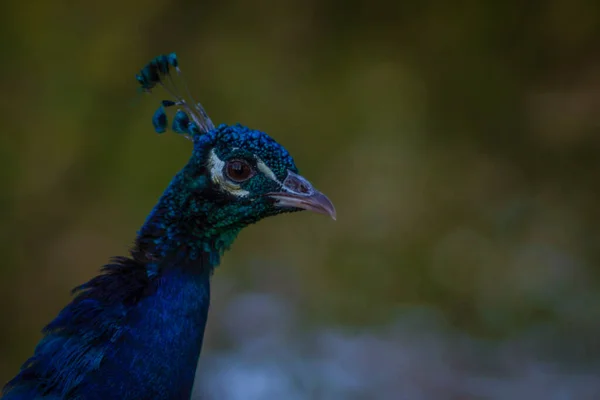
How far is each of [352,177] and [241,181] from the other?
204cm

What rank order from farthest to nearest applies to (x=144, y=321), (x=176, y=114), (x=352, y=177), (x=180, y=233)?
(x=352, y=177), (x=176, y=114), (x=180, y=233), (x=144, y=321)

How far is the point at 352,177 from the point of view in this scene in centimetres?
337

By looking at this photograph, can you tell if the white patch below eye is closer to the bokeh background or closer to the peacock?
the peacock

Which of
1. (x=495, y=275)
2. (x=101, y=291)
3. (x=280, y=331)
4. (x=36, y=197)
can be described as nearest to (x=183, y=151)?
(x=36, y=197)

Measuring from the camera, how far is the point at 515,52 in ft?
Result: 10.9

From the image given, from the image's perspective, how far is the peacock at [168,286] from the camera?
1.21 metres

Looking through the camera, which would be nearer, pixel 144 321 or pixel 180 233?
pixel 144 321

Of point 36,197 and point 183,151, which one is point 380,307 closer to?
point 183,151

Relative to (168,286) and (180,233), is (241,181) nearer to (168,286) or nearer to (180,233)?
(180,233)

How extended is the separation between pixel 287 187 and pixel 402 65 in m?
2.18

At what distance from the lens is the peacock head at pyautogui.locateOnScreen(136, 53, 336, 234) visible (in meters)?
1.36

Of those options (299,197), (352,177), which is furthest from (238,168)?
(352,177)

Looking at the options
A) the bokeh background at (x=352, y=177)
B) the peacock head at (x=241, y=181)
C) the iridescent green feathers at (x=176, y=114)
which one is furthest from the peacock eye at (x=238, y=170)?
the bokeh background at (x=352, y=177)

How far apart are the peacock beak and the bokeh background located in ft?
6.36
